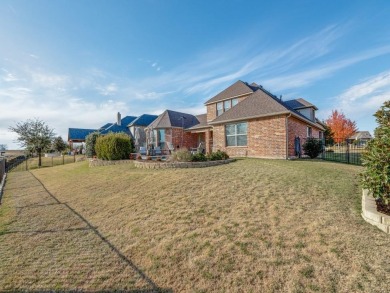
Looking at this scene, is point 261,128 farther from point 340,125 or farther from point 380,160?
point 340,125

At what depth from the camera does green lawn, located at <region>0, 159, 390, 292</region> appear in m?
2.85

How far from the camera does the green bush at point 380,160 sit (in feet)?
12.9

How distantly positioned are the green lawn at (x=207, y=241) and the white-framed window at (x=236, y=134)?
748cm

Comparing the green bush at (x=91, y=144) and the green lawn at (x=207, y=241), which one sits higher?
the green bush at (x=91, y=144)

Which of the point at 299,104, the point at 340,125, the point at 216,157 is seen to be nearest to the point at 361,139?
the point at 299,104

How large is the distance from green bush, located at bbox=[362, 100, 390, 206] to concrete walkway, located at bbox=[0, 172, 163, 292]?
4.88 metres

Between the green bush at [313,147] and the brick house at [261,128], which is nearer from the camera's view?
the brick house at [261,128]

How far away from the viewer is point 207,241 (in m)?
3.80

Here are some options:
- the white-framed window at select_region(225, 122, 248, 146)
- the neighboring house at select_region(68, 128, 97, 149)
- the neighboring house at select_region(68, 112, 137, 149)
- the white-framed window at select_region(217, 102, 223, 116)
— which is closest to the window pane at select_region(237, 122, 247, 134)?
the white-framed window at select_region(225, 122, 248, 146)

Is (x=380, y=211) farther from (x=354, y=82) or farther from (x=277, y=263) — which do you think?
(x=354, y=82)

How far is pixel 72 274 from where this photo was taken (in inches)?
131

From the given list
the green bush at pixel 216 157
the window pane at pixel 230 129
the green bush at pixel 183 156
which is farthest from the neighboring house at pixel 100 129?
the green bush at pixel 216 157

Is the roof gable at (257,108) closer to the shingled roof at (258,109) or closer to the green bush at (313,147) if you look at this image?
the shingled roof at (258,109)

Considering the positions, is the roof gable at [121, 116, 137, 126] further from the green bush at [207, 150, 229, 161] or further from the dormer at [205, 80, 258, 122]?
the green bush at [207, 150, 229, 161]
